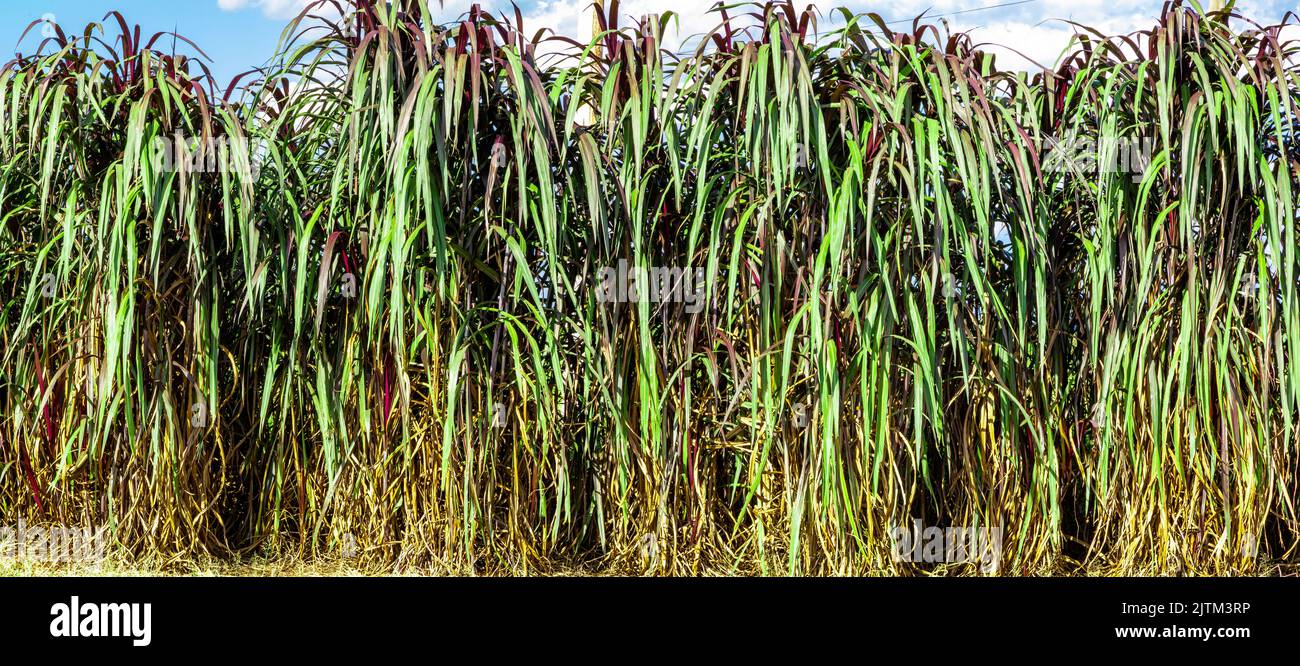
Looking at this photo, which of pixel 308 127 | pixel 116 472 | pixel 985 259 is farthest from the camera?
pixel 308 127

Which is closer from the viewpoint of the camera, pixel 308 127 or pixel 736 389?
pixel 736 389

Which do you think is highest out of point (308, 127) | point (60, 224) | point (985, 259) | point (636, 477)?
point (308, 127)

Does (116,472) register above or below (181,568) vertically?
above

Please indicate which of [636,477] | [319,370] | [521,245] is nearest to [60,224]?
[319,370]

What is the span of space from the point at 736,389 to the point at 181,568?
46.9 inches

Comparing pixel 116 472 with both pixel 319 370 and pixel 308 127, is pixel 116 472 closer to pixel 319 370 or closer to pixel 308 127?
pixel 319 370

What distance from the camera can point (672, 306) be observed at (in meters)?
1.97

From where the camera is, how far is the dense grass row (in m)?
1.87

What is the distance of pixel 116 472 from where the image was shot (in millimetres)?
1996

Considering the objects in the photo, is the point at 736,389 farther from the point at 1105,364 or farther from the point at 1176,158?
the point at 1176,158

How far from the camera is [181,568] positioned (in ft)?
6.63

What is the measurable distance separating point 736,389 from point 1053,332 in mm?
675

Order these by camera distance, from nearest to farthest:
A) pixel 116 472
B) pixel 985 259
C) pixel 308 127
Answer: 1. pixel 985 259
2. pixel 116 472
3. pixel 308 127

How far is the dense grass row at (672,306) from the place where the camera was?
1.87 meters
